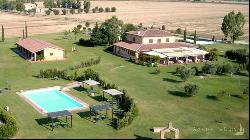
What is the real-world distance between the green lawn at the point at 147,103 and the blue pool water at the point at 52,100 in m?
1.35

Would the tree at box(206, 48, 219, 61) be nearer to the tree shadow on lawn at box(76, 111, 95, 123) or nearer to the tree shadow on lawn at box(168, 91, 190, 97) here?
the tree shadow on lawn at box(168, 91, 190, 97)

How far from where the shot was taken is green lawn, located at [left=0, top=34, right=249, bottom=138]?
34594mm

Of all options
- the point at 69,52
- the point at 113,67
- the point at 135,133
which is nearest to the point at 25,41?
the point at 69,52

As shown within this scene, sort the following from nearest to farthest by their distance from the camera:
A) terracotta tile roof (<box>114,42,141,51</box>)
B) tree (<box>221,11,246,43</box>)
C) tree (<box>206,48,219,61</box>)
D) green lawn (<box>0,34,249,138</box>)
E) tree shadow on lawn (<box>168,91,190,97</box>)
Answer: green lawn (<box>0,34,249,138</box>) < tree shadow on lawn (<box>168,91,190,97</box>) < tree (<box>206,48,219,61</box>) < terracotta tile roof (<box>114,42,141,51</box>) < tree (<box>221,11,246,43</box>)

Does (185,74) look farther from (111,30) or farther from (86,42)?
(86,42)

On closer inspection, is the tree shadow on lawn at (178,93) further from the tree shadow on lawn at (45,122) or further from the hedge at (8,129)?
the hedge at (8,129)

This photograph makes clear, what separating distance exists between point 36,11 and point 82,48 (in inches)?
3776

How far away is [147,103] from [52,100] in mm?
11009

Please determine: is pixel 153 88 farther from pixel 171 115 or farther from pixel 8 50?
pixel 8 50

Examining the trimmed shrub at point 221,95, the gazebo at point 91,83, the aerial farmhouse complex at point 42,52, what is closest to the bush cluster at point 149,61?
the aerial farmhouse complex at point 42,52

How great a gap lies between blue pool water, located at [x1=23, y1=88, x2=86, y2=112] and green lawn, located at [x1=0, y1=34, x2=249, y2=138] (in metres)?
1.35

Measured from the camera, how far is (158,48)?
70.1 meters

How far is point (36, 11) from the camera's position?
169 metres

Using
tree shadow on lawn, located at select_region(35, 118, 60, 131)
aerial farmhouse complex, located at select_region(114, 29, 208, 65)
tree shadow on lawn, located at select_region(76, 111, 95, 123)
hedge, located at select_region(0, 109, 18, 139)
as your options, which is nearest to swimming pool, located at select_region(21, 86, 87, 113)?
tree shadow on lawn, located at select_region(76, 111, 95, 123)
